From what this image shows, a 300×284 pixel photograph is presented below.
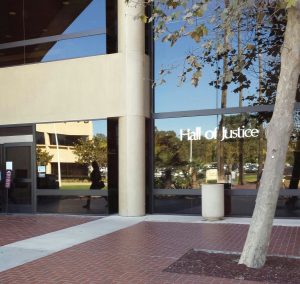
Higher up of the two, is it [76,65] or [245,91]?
[76,65]

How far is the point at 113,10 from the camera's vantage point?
14.3 meters

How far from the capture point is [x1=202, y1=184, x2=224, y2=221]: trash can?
1266 cm

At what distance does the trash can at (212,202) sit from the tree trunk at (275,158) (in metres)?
5.36

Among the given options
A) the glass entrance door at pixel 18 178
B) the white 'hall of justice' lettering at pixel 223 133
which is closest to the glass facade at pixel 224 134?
the white 'hall of justice' lettering at pixel 223 133

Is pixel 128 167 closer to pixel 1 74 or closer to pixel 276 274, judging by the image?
pixel 1 74

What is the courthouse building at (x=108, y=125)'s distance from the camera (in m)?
13.5

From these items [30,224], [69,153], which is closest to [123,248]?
[30,224]

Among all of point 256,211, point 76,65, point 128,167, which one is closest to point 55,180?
point 128,167

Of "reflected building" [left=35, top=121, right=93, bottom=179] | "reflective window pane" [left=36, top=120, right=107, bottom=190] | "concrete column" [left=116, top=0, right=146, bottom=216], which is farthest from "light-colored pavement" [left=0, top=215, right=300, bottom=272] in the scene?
"reflected building" [left=35, top=121, right=93, bottom=179]

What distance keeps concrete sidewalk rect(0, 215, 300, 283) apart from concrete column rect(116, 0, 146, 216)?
949 mm

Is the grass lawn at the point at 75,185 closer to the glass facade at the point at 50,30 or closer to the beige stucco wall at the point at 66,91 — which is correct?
the beige stucco wall at the point at 66,91

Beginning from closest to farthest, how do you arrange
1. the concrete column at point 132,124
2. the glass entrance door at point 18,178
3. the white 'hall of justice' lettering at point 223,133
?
the white 'hall of justice' lettering at point 223,133 < the concrete column at point 132,124 < the glass entrance door at point 18,178

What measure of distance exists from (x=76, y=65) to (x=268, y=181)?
876 cm

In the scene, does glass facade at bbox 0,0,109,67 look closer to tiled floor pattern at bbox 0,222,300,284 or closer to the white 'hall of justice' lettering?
the white 'hall of justice' lettering
